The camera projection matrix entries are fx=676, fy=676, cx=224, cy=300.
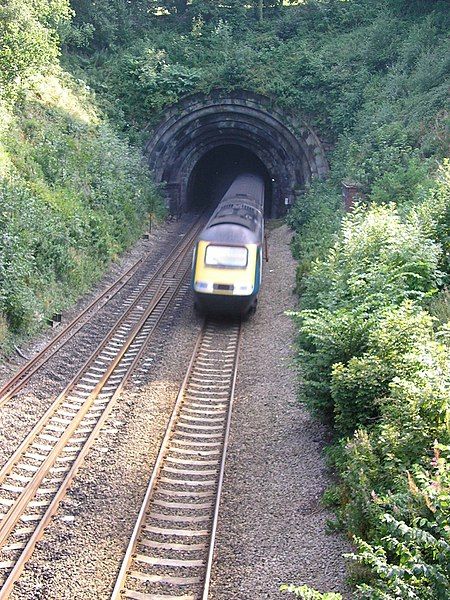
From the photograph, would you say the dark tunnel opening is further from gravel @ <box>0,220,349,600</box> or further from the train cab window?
gravel @ <box>0,220,349,600</box>

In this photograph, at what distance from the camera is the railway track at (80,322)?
42.2 ft

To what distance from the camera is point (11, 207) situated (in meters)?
17.0

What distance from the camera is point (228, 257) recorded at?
1727cm

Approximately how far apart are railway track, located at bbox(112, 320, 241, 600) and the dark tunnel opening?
25656 mm

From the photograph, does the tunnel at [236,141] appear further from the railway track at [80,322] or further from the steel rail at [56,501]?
the steel rail at [56,501]

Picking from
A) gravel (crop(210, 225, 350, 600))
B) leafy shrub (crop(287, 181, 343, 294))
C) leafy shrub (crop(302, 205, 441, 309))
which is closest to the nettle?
gravel (crop(210, 225, 350, 600))

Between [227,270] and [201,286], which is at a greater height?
[227,270]

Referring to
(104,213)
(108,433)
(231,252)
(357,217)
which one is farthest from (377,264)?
(104,213)

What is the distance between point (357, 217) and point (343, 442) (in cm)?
845

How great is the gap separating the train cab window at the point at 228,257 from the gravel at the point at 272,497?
2787mm

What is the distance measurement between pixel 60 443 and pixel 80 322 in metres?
6.28

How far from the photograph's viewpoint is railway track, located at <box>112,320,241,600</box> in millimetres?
7855

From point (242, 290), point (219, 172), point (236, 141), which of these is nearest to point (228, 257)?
point (242, 290)

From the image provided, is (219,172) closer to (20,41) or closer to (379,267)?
(20,41)
